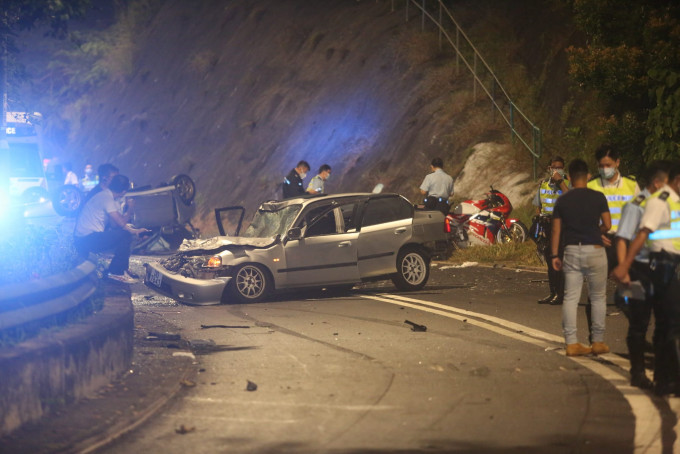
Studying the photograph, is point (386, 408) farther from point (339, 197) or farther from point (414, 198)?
point (414, 198)

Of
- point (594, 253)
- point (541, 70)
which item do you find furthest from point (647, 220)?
point (541, 70)

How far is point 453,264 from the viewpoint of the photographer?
826 inches

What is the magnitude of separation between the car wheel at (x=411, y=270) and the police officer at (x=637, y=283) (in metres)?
7.76

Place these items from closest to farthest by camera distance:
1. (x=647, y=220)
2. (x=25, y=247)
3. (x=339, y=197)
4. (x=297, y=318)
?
1. (x=647, y=220)
2. (x=25, y=247)
3. (x=297, y=318)
4. (x=339, y=197)

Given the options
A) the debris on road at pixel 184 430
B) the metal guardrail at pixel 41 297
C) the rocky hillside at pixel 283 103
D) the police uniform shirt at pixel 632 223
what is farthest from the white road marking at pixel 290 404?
the rocky hillside at pixel 283 103

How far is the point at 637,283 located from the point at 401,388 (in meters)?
2.17

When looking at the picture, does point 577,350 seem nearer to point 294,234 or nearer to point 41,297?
point 41,297

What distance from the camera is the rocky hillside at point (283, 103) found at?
98.4ft

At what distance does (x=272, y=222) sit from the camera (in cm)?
1634

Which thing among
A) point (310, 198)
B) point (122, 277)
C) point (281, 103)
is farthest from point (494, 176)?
point (281, 103)

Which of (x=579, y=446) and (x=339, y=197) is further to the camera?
(x=339, y=197)

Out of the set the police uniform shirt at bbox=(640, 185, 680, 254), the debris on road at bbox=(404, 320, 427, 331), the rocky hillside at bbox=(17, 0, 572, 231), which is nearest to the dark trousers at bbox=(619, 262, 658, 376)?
the police uniform shirt at bbox=(640, 185, 680, 254)

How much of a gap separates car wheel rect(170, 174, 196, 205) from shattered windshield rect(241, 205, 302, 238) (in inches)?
338

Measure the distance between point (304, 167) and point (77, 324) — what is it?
12.9m
